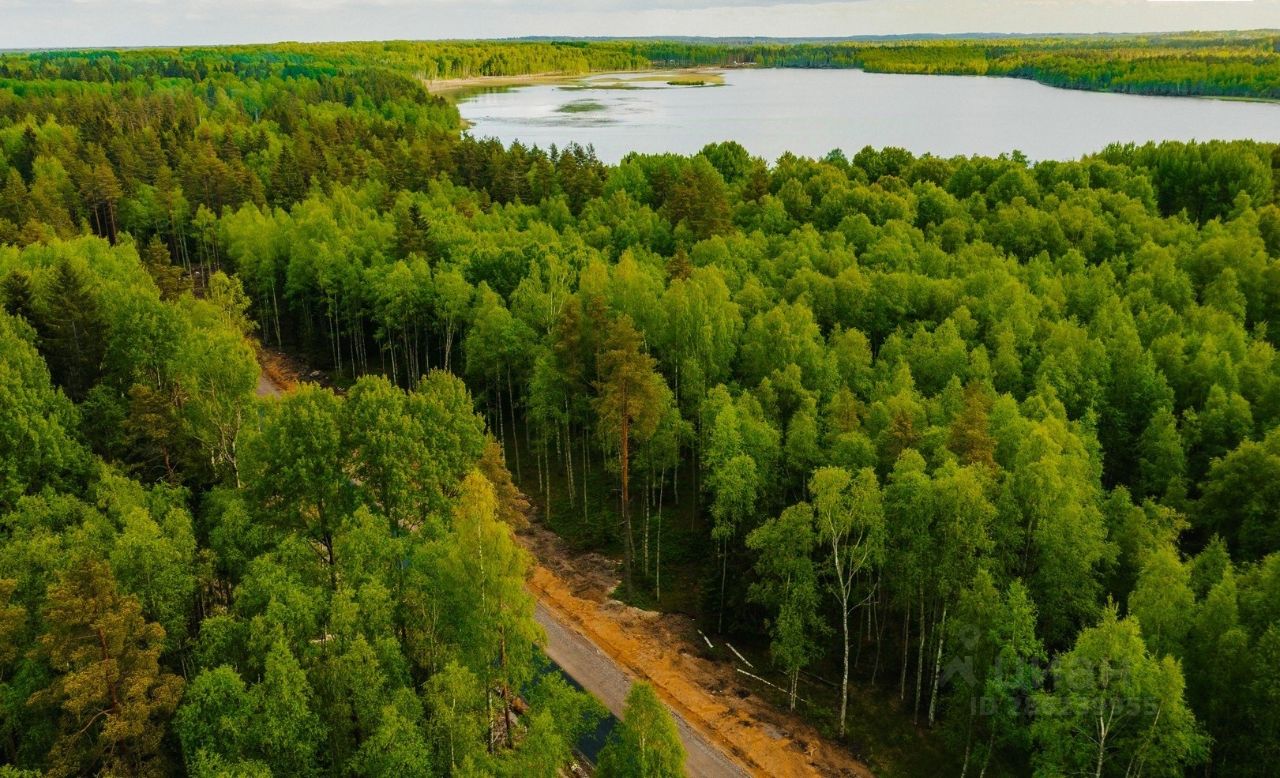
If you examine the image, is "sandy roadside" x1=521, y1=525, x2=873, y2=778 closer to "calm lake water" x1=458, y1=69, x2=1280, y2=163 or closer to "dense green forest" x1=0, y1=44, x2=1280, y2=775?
"dense green forest" x1=0, y1=44, x2=1280, y2=775

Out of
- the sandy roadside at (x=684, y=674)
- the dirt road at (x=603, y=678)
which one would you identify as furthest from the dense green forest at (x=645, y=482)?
the dirt road at (x=603, y=678)

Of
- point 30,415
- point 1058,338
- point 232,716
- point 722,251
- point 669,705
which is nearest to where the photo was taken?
point 232,716

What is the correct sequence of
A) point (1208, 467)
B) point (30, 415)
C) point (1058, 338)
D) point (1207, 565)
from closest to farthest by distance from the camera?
point (1207, 565) → point (30, 415) → point (1208, 467) → point (1058, 338)

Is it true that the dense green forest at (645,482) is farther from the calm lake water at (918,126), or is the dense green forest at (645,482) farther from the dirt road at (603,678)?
the calm lake water at (918,126)

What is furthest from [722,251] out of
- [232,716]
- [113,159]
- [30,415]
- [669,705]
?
[113,159]

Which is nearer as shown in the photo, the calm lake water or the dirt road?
the dirt road

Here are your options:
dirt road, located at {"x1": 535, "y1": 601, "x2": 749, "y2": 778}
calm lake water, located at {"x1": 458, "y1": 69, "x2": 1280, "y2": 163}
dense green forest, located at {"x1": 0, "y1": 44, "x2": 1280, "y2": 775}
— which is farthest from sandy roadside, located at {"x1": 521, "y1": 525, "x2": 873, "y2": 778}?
calm lake water, located at {"x1": 458, "y1": 69, "x2": 1280, "y2": 163}

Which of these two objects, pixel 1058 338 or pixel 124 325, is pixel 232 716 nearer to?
pixel 124 325
